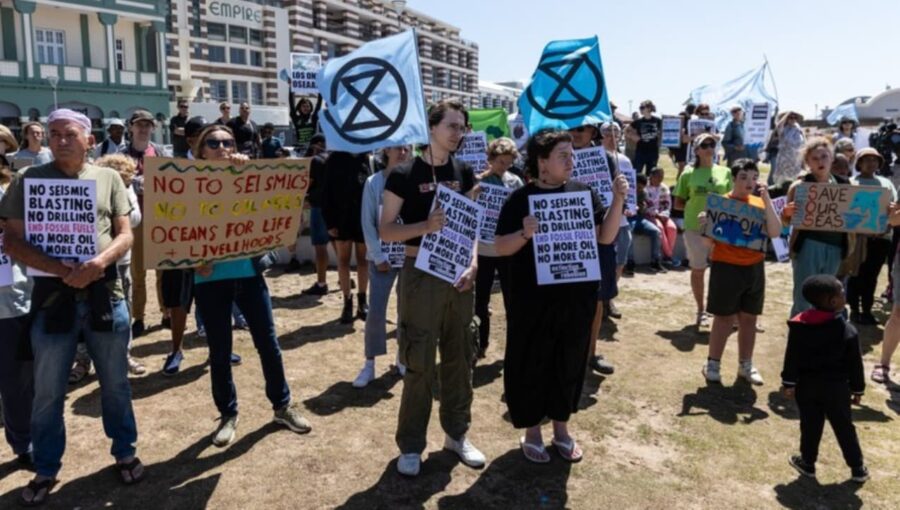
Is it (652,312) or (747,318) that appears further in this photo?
(652,312)

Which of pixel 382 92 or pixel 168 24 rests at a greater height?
pixel 168 24

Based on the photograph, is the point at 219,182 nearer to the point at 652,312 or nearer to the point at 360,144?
the point at 360,144

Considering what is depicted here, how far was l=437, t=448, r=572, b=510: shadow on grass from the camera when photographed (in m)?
3.78

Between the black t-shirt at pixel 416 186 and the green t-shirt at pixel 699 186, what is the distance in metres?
3.81

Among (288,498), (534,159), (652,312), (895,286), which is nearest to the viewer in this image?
(288,498)

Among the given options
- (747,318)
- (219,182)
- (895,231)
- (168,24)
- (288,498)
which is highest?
(168,24)

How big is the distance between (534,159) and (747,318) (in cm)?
270

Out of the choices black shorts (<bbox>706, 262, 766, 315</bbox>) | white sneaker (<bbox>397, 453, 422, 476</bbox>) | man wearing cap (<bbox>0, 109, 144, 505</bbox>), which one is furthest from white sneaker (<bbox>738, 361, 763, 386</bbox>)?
man wearing cap (<bbox>0, 109, 144, 505</bbox>)

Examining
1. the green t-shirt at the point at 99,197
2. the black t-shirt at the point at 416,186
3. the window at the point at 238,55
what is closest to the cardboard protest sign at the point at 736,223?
the black t-shirt at the point at 416,186

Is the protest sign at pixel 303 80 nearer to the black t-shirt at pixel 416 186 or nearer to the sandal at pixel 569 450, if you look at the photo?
the black t-shirt at pixel 416 186

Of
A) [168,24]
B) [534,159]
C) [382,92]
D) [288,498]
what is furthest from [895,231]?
[168,24]

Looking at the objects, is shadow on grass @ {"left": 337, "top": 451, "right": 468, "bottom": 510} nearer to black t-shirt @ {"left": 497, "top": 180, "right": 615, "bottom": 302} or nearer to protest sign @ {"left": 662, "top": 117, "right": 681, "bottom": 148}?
black t-shirt @ {"left": 497, "top": 180, "right": 615, "bottom": 302}

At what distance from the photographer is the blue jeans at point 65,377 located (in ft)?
11.8

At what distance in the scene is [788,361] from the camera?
4.13 m
